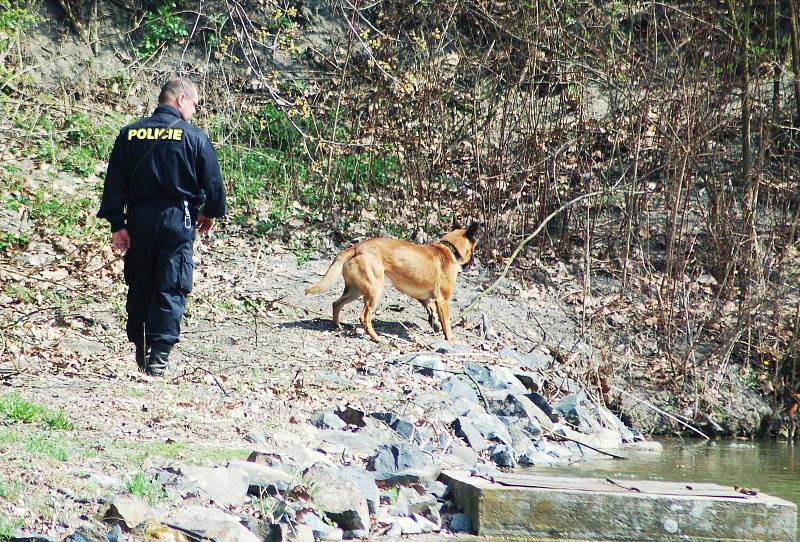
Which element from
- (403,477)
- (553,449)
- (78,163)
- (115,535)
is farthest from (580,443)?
(78,163)

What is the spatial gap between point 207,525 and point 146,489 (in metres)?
0.39

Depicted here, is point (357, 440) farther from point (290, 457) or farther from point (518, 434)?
point (518, 434)

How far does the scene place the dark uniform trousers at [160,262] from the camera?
23.4 ft

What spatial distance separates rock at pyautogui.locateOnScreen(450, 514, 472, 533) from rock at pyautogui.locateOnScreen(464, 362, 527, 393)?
338 cm

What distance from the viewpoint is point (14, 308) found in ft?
31.5

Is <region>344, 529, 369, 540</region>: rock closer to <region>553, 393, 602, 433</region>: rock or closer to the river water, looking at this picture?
the river water

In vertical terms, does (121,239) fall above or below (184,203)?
below

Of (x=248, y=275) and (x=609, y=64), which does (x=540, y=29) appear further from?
(x=248, y=275)

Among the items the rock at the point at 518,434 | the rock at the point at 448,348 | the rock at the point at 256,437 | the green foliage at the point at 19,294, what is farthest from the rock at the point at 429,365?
the green foliage at the point at 19,294

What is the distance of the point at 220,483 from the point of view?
4.63 m

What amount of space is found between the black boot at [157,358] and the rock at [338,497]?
2725 millimetres

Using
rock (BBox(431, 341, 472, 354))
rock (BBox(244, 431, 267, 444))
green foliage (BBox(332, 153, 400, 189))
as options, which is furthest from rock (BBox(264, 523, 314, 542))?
green foliage (BBox(332, 153, 400, 189))

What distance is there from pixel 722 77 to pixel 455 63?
15.6ft

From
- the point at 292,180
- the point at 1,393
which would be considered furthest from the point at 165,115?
the point at 292,180
